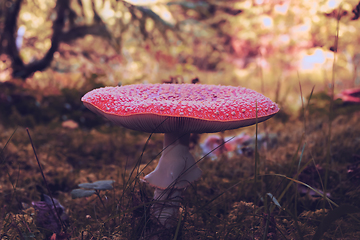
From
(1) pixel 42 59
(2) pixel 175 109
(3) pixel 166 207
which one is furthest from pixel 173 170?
(1) pixel 42 59

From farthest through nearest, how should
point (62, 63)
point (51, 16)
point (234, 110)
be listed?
point (62, 63) → point (51, 16) → point (234, 110)

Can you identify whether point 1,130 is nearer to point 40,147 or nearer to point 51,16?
point 40,147

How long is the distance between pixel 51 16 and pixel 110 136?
301 centimetres

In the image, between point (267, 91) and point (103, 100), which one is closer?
point (103, 100)

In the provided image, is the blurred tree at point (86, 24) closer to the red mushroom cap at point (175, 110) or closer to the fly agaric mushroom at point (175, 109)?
the fly agaric mushroom at point (175, 109)

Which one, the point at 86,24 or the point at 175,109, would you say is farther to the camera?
the point at 86,24

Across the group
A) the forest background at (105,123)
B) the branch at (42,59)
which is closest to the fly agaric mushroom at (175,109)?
the forest background at (105,123)

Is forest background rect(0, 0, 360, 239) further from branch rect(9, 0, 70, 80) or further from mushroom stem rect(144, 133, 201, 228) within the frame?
mushroom stem rect(144, 133, 201, 228)

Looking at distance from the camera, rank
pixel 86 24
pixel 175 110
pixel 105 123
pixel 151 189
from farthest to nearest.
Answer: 1. pixel 86 24
2. pixel 105 123
3. pixel 151 189
4. pixel 175 110

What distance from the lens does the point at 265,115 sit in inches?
54.4

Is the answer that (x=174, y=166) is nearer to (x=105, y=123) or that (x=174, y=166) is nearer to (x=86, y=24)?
(x=105, y=123)

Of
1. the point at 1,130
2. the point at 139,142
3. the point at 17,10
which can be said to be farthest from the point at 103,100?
the point at 17,10

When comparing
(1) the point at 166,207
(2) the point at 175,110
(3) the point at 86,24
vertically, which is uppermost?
(3) the point at 86,24

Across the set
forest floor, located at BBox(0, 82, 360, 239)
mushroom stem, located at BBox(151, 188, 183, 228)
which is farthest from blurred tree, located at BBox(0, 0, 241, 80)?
mushroom stem, located at BBox(151, 188, 183, 228)
